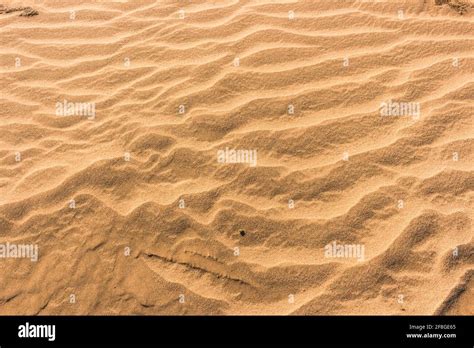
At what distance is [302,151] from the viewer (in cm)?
313

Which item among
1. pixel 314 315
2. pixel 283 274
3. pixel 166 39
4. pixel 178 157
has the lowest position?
pixel 314 315

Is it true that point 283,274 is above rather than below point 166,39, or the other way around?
below

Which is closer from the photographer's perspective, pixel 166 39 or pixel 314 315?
pixel 314 315

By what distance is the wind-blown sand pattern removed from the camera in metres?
2.70

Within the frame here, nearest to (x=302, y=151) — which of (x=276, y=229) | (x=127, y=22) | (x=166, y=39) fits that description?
(x=276, y=229)

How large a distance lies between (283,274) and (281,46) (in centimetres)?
225

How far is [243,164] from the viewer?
310 centimetres

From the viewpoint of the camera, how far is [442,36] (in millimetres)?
3668

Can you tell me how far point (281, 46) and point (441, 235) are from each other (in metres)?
2.27

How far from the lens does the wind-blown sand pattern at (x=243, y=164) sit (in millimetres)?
2703
